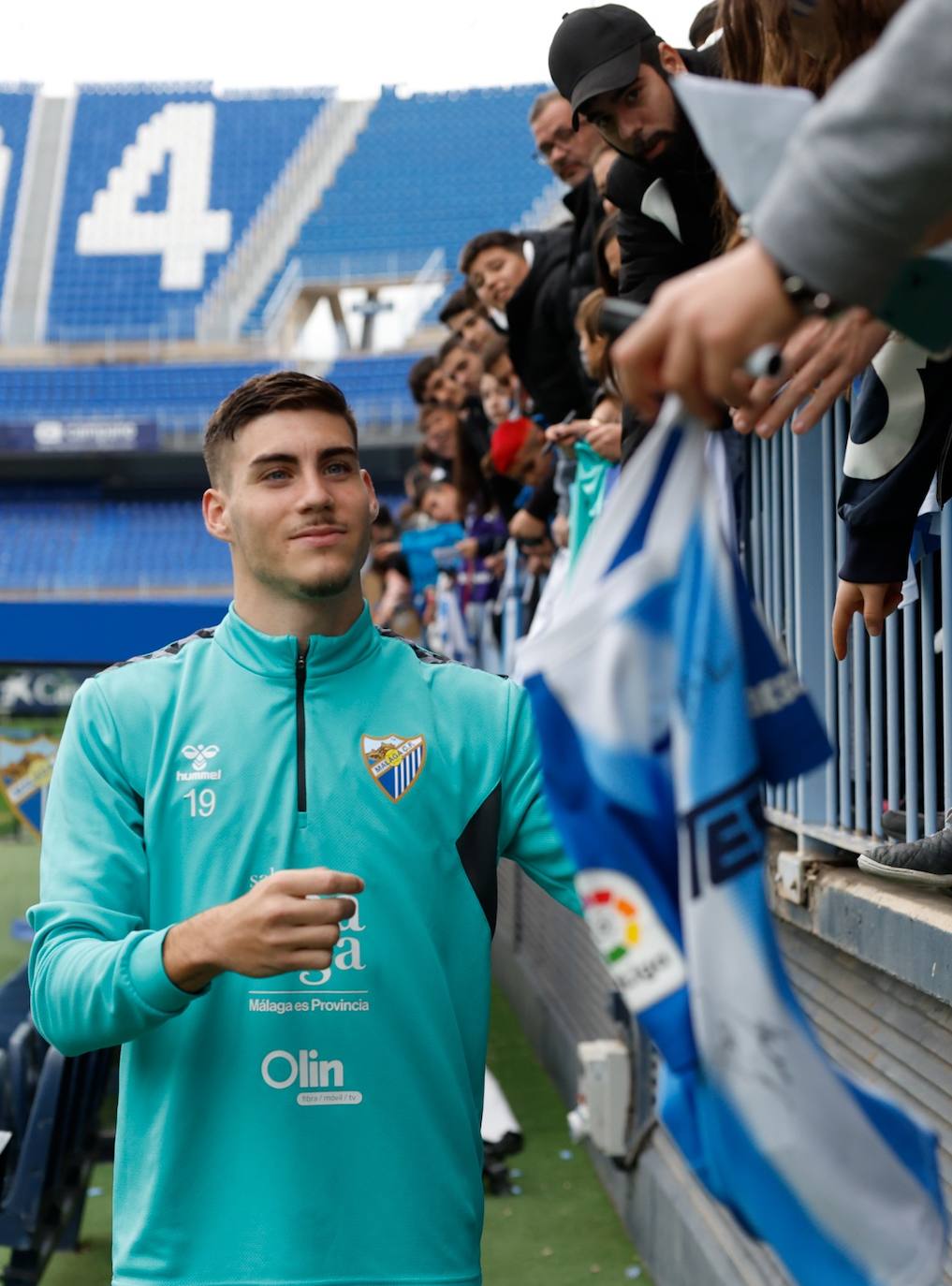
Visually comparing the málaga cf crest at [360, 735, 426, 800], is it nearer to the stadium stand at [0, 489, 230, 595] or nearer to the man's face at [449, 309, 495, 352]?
the man's face at [449, 309, 495, 352]

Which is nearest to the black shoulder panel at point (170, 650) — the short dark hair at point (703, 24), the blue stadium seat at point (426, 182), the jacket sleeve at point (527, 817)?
the jacket sleeve at point (527, 817)

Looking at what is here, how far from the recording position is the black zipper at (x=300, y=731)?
1.94 meters

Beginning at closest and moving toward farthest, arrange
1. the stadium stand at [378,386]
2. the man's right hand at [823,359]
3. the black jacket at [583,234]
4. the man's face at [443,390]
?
1. the man's right hand at [823,359]
2. the black jacket at [583,234]
3. the man's face at [443,390]
4. the stadium stand at [378,386]

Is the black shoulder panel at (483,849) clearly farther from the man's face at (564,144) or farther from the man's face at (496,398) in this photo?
the man's face at (496,398)

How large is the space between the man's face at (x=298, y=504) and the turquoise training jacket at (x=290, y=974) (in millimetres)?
92

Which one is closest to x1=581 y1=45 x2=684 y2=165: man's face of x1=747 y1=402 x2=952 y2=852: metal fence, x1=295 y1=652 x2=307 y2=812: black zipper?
x1=747 y1=402 x2=952 y2=852: metal fence

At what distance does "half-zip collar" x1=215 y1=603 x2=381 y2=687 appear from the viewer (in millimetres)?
2016

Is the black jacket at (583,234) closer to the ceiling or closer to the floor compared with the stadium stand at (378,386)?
closer to the floor

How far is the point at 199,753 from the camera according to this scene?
1.95 meters

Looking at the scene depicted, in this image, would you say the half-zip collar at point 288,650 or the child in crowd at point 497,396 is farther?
the child in crowd at point 497,396

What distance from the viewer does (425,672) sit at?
→ 2.10 m

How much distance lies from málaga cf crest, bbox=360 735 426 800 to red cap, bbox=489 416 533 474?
376cm

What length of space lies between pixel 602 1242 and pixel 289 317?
24651mm

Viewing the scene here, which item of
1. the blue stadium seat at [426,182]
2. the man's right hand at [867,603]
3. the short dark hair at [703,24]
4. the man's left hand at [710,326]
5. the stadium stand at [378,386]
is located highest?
the blue stadium seat at [426,182]
